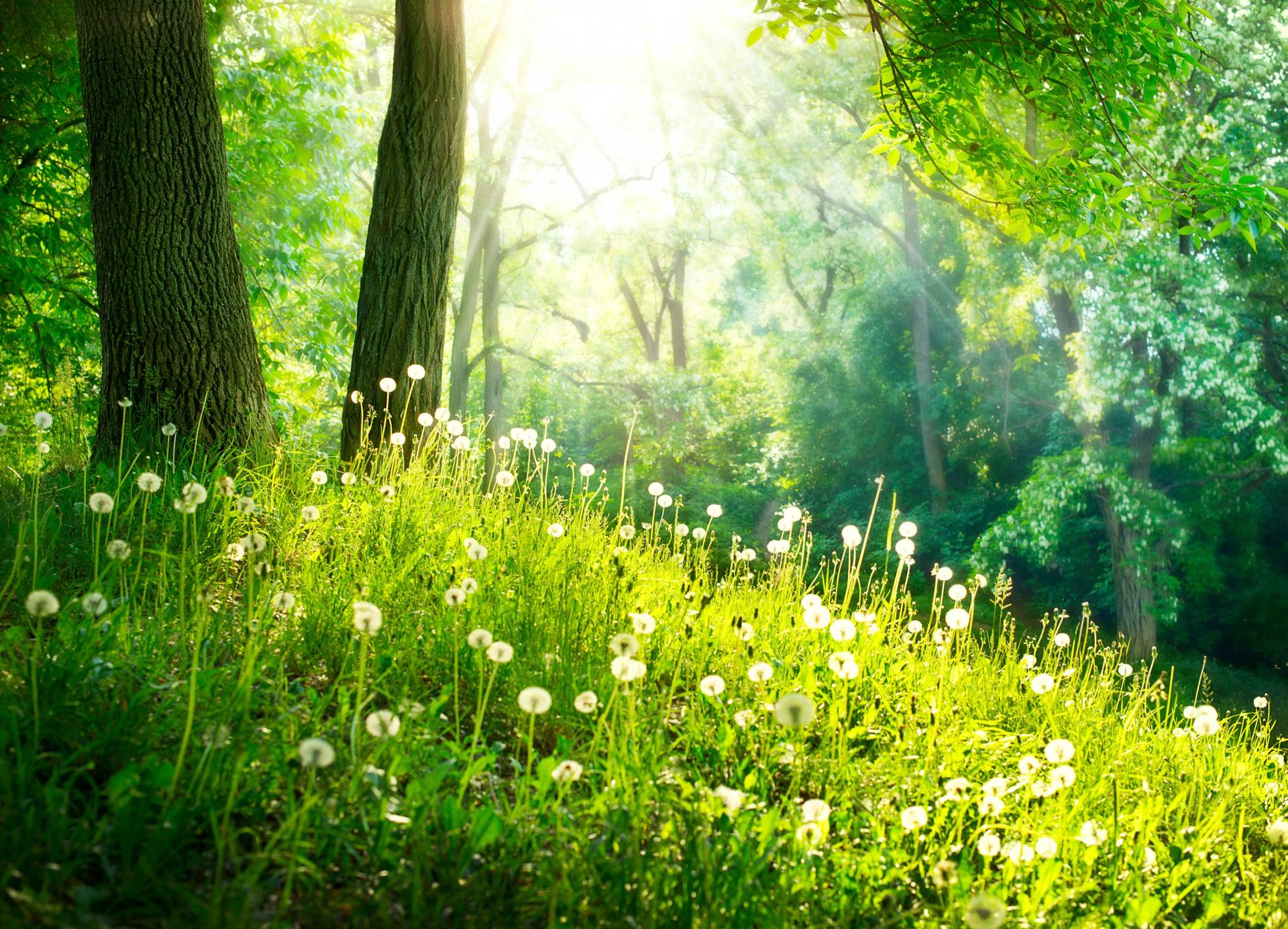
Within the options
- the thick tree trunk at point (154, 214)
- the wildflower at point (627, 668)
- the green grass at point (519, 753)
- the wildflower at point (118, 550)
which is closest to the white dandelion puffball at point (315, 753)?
the green grass at point (519, 753)

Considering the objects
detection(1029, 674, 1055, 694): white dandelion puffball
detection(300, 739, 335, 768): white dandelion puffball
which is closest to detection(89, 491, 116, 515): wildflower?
detection(300, 739, 335, 768): white dandelion puffball

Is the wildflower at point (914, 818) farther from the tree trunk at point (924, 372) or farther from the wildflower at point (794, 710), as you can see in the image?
the tree trunk at point (924, 372)

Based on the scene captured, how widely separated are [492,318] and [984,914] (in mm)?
20529

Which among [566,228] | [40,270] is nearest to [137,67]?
[40,270]

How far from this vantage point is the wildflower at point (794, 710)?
1854 mm

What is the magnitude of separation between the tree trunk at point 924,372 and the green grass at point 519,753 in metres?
18.3

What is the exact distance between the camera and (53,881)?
1.48m

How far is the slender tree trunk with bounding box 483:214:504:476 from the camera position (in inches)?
803

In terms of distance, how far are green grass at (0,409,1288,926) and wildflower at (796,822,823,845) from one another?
4cm

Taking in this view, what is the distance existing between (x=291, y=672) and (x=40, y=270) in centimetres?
553

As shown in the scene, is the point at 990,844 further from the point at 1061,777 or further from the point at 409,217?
the point at 409,217

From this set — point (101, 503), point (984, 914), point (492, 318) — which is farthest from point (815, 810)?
point (492, 318)

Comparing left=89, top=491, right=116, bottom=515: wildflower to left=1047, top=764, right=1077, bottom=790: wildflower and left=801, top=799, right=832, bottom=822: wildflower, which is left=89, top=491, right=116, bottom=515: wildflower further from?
left=1047, top=764, right=1077, bottom=790: wildflower

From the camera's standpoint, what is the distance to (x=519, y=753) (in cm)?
248
